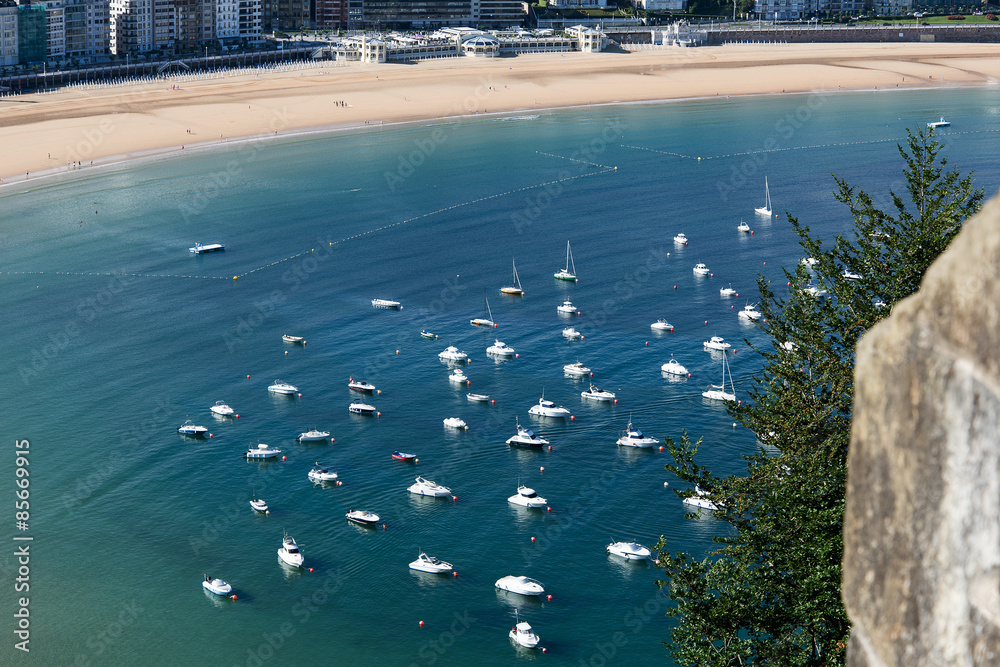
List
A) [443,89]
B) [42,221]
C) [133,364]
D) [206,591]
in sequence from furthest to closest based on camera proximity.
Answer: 1. [443,89]
2. [42,221]
3. [133,364]
4. [206,591]

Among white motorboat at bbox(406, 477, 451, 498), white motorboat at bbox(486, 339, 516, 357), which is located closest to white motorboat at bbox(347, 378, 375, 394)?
white motorboat at bbox(486, 339, 516, 357)

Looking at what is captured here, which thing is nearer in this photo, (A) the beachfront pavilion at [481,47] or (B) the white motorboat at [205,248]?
(B) the white motorboat at [205,248]

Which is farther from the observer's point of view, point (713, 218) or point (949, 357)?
point (713, 218)

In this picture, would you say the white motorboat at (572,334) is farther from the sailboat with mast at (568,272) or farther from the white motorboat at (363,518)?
the white motorboat at (363,518)

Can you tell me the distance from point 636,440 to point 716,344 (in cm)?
1594

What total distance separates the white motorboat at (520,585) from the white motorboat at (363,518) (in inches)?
310

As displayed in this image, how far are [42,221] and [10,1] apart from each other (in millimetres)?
84219

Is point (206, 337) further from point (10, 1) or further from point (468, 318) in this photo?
point (10, 1)

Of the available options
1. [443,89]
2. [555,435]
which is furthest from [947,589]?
[443,89]

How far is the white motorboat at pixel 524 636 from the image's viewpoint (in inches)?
1619

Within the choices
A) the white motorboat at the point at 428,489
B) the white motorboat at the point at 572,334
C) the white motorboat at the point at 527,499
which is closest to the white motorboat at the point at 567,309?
the white motorboat at the point at 572,334

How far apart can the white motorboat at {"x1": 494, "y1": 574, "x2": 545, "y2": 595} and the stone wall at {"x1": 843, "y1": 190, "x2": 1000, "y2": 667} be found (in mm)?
36657

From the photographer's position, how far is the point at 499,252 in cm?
9431

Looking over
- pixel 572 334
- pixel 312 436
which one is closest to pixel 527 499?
pixel 312 436
